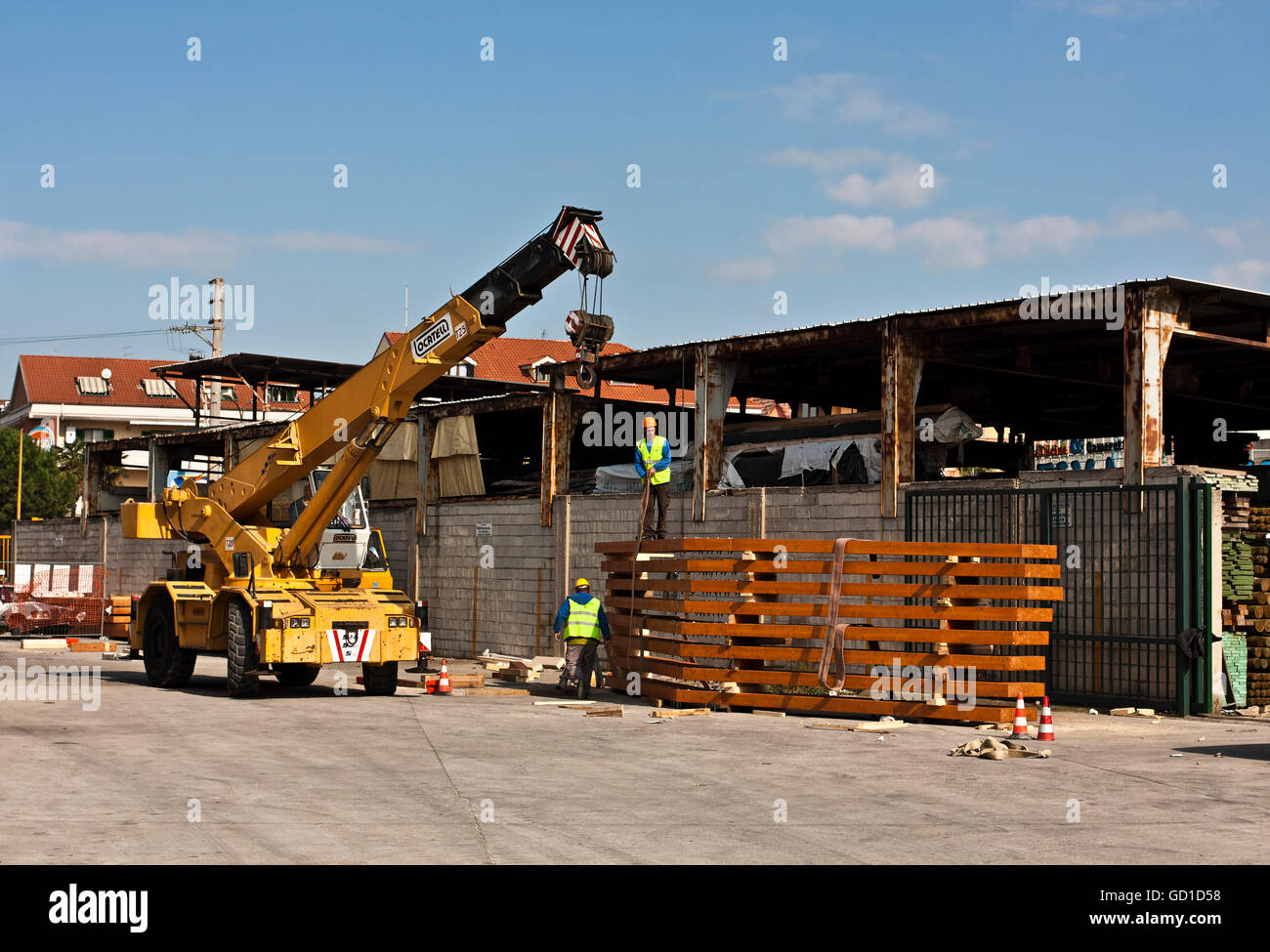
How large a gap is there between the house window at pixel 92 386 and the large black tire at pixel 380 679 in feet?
257

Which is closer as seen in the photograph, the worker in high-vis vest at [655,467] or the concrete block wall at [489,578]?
the worker in high-vis vest at [655,467]

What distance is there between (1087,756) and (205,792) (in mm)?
7812

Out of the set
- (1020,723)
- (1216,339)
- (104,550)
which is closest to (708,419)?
(1216,339)

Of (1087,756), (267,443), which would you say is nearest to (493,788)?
(1087,756)

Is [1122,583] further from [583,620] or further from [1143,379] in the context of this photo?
[583,620]

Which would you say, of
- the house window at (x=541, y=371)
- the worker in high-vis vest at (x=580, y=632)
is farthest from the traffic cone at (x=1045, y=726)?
the house window at (x=541, y=371)

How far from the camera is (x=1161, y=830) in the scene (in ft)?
29.1

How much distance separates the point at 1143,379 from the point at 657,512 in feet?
22.1

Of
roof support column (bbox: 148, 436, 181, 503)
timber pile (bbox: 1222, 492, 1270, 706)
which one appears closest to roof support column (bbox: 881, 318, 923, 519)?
timber pile (bbox: 1222, 492, 1270, 706)

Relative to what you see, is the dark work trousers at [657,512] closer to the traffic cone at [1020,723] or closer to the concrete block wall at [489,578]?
the concrete block wall at [489,578]

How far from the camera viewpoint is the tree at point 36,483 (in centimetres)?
7312

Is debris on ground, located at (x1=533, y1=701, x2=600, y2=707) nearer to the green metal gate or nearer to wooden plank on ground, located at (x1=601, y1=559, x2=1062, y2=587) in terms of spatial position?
wooden plank on ground, located at (x1=601, y1=559, x2=1062, y2=587)

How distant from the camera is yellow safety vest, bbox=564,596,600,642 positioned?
741 inches

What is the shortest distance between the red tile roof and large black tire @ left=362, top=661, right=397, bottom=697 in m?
70.8
